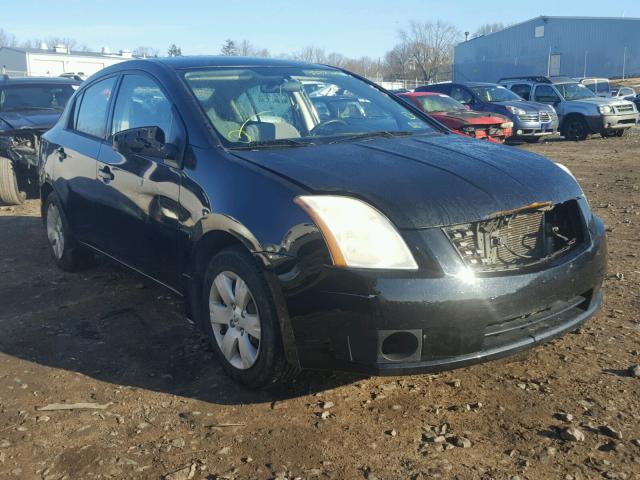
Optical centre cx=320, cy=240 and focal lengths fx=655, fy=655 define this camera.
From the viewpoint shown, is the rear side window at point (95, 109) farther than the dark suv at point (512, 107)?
No

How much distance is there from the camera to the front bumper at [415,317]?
105 inches

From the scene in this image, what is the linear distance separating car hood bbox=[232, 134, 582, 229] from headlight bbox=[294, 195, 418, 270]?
0.05m

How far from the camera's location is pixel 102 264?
5688mm

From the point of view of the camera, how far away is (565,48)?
55.1m

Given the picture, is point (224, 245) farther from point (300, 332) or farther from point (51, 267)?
point (51, 267)

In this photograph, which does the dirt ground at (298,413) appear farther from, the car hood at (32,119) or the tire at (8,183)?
the car hood at (32,119)

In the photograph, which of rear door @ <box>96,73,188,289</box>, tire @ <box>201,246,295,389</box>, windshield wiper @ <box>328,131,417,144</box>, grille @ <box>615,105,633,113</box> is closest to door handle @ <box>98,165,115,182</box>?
rear door @ <box>96,73,188,289</box>

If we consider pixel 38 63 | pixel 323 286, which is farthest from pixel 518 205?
pixel 38 63

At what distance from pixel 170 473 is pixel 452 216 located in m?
1.56

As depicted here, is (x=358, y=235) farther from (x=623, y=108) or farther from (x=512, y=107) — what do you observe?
(x=623, y=108)

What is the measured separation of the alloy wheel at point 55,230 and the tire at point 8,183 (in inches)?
120

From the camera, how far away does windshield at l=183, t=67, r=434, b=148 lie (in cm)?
363

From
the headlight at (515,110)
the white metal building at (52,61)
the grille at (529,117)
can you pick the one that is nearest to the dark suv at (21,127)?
the headlight at (515,110)

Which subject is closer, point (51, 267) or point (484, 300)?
point (484, 300)
